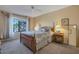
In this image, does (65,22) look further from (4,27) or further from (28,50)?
(4,27)

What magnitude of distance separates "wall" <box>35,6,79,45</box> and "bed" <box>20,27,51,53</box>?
0.25 m

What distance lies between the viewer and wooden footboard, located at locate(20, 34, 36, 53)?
2236 mm

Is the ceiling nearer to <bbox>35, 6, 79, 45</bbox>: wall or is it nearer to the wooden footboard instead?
<bbox>35, 6, 79, 45</bbox>: wall

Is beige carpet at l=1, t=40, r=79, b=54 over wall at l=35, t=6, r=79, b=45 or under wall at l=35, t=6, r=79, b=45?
under

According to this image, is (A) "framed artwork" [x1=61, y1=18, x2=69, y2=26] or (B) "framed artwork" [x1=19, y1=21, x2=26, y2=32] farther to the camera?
(B) "framed artwork" [x1=19, y1=21, x2=26, y2=32]

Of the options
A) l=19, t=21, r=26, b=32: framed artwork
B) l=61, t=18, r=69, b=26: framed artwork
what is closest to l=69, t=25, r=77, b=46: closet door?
l=61, t=18, r=69, b=26: framed artwork

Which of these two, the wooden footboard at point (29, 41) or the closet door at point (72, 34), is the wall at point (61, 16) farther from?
the wooden footboard at point (29, 41)

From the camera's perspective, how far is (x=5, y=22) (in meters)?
2.25

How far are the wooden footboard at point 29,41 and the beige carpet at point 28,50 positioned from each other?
73 mm

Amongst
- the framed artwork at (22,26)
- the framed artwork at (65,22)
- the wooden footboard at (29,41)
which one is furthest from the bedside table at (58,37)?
the framed artwork at (22,26)

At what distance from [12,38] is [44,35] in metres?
0.65

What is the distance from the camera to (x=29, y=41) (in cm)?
228

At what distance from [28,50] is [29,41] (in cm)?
18
